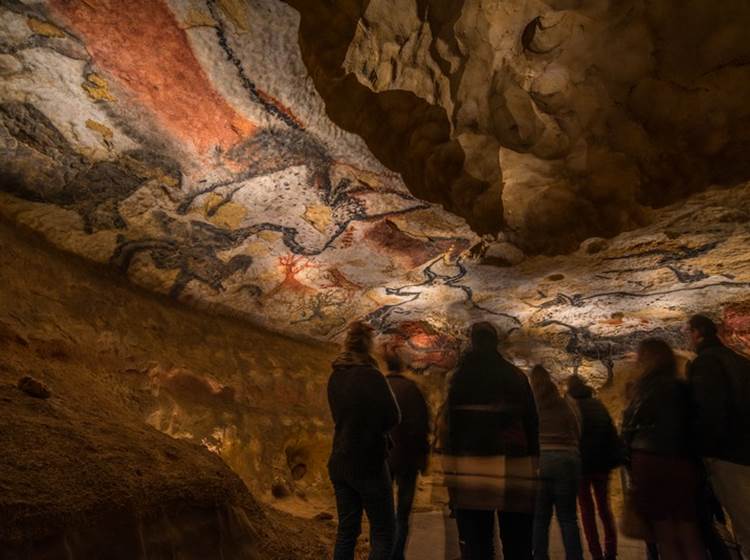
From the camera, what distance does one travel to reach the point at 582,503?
2.79 meters

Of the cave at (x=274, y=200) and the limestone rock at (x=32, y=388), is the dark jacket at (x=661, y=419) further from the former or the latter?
the limestone rock at (x=32, y=388)

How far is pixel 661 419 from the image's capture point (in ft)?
6.63

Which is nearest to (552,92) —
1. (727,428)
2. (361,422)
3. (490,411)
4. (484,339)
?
(484,339)

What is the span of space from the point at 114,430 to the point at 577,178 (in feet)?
10.3

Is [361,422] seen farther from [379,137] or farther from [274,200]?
[274,200]

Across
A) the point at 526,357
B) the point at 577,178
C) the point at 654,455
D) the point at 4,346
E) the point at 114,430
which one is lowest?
the point at 114,430

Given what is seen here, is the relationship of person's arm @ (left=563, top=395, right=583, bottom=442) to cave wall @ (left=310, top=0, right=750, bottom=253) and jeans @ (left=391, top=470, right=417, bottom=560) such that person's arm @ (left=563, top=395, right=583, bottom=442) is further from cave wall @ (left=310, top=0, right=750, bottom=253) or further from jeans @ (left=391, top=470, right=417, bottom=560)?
cave wall @ (left=310, top=0, right=750, bottom=253)

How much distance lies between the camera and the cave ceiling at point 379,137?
2.14m

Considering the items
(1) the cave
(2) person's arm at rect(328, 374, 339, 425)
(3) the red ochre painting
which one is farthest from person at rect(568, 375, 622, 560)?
(3) the red ochre painting

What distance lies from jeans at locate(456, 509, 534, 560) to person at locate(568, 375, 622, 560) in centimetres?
94

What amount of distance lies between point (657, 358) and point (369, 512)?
162 centimetres

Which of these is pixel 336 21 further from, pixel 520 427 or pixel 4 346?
pixel 4 346

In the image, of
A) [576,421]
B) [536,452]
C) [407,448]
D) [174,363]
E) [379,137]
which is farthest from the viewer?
[174,363]

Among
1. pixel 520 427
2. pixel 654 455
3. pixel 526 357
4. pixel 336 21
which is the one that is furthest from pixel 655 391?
pixel 526 357
